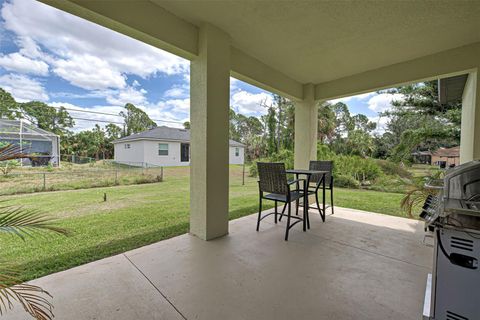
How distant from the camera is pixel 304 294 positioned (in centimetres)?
167

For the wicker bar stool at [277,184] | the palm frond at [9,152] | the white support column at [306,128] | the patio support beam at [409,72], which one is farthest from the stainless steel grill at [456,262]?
the white support column at [306,128]

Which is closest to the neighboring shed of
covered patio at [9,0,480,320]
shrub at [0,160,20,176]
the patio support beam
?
shrub at [0,160,20,176]

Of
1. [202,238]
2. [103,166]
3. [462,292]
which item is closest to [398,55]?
[462,292]

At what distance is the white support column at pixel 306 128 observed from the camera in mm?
4680

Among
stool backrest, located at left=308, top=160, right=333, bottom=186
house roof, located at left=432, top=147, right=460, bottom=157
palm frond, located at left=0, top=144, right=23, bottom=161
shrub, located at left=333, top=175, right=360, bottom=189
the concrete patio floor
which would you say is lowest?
the concrete patio floor

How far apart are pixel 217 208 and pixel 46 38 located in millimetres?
3962

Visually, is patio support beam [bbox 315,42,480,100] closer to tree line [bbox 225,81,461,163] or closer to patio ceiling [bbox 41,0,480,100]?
patio ceiling [bbox 41,0,480,100]

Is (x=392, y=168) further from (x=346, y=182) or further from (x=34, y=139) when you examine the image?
(x=34, y=139)

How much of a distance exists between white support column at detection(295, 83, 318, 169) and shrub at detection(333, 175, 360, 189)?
10.7 feet

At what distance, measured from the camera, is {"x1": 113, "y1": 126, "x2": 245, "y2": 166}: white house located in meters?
9.07

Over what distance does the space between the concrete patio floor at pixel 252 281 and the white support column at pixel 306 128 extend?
87.4 inches

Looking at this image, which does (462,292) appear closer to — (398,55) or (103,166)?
(398,55)

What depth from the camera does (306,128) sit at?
472 cm

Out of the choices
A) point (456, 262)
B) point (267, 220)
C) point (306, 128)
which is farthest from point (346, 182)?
point (456, 262)
